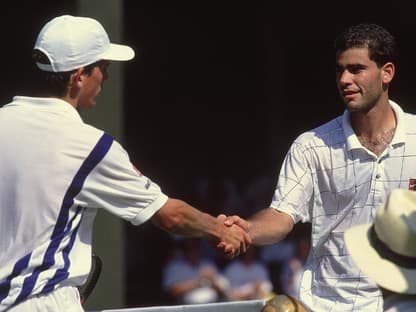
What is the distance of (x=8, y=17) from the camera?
507 inches

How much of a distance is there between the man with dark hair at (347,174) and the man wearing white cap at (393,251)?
182cm

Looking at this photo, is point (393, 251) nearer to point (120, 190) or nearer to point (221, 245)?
point (120, 190)

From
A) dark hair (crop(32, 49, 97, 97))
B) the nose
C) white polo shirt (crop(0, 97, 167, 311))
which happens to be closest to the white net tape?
white polo shirt (crop(0, 97, 167, 311))

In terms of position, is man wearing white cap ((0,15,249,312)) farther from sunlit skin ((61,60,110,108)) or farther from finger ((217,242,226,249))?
finger ((217,242,226,249))

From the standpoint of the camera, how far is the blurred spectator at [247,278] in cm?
1113

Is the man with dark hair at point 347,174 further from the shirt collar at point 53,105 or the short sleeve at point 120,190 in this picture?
the shirt collar at point 53,105

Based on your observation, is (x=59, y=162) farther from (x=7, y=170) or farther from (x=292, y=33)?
(x=292, y=33)

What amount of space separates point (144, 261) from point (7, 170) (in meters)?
7.65

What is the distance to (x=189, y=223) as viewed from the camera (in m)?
5.58

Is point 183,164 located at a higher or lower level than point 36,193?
lower

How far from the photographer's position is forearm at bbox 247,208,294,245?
6.32m

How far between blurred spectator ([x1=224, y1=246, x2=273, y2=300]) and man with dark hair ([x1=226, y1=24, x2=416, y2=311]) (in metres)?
4.73

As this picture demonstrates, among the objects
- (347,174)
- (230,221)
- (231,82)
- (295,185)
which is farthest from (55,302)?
(231,82)

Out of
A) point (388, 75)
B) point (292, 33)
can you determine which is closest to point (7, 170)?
point (388, 75)
